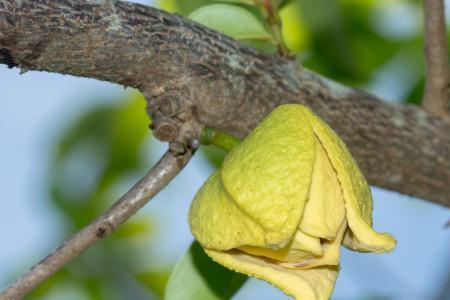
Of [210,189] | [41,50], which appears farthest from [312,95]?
[41,50]

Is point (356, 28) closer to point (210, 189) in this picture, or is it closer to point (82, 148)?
point (82, 148)

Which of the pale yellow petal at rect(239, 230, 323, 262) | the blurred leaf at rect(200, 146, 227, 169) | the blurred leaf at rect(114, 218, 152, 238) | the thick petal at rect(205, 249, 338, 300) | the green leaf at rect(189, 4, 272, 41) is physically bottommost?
A: the blurred leaf at rect(114, 218, 152, 238)

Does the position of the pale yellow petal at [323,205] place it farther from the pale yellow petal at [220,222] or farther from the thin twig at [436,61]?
the thin twig at [436,61]

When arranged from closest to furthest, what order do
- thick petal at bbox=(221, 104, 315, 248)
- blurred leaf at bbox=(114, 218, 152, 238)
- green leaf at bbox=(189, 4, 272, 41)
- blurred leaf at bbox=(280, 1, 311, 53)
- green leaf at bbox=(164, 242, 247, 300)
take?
thick petal at bbox=(221, 104, 315, 248)
green leaf at bbox=(164, 242, 247, 300)
green leaf at bbox=(189, 4, 272, 41)
blurred leaf at bbox=(280, 1, 311, 53)
blurred leaf at bbox=(114, 218, 152, 238)

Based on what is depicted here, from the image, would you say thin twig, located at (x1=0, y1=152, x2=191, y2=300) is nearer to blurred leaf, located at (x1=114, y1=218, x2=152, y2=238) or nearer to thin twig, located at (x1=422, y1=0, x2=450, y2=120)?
thin twig, located at (x1=422, y1=0, x2=450, y2=120)

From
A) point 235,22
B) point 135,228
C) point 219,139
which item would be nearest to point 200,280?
point 219,139

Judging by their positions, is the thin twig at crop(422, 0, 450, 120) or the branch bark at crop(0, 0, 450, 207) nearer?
the branch bark at crop(0, 0, 450, 207)

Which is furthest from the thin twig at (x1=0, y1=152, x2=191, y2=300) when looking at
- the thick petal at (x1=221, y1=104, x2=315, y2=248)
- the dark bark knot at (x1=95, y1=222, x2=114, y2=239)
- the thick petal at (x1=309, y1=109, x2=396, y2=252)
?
the thick petal at (x1=309, y1=109, x2=396, y2=252)

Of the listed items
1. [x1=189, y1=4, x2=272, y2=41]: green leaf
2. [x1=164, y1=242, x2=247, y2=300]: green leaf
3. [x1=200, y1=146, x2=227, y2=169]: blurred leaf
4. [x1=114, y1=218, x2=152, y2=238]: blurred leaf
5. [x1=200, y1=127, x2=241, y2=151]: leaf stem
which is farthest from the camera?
[x1=114, y1=218, x2=152, y2=238]: blurred leaf
